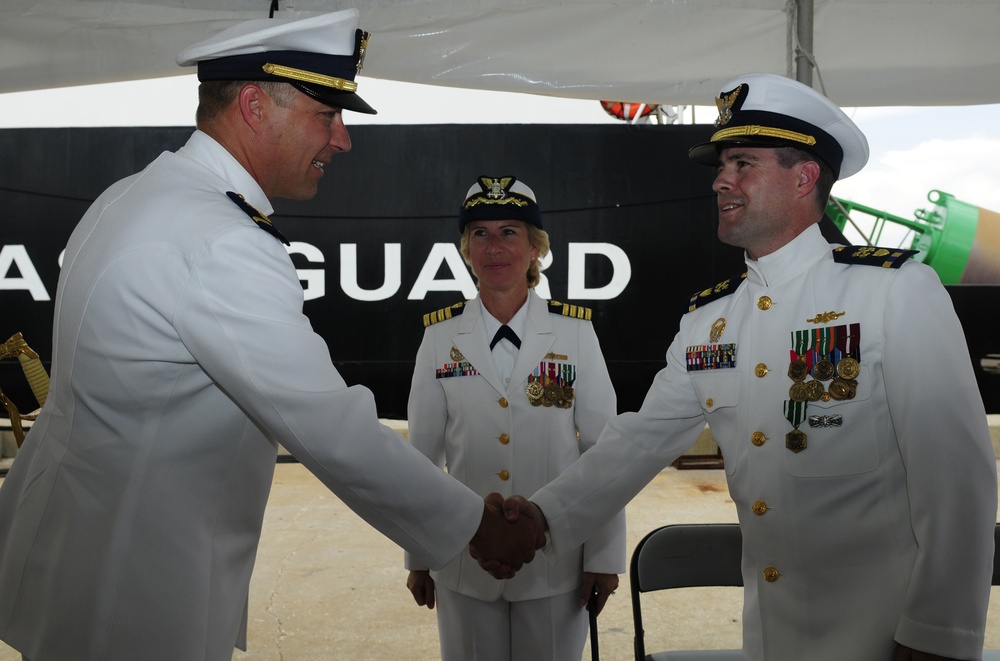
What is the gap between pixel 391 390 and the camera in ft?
20.8

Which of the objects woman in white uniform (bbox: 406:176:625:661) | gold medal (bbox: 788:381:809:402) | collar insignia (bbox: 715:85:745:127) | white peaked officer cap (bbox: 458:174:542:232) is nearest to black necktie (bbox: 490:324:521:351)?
woman in white uniform (bbox: 406:176:625:661)

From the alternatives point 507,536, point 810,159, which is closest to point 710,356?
point 810,159

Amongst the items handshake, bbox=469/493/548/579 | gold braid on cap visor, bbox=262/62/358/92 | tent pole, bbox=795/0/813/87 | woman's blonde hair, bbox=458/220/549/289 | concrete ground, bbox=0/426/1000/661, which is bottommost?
concrete ground, bbox=0/426/1000/661

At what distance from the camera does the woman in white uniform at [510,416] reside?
8.32 ft

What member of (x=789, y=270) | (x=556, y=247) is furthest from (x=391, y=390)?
(x=789, y=270)

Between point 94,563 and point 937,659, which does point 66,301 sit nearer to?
point 94,563

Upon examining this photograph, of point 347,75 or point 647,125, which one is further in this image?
point 647,125

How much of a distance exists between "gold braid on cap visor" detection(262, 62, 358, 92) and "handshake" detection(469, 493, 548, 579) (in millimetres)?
948

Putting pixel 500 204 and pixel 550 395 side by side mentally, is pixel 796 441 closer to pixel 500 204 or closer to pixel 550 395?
pixel 550 395

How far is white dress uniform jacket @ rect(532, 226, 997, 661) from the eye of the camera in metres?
1.58

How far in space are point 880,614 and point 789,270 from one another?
2.43 feet

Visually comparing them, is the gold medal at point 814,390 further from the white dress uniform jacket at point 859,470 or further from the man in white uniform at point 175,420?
the man in white uniform at point 175,420

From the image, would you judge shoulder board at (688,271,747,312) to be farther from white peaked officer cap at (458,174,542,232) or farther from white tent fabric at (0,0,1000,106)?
white tent fabric at (0,0,1000,106)

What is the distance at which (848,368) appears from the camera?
176 cm
